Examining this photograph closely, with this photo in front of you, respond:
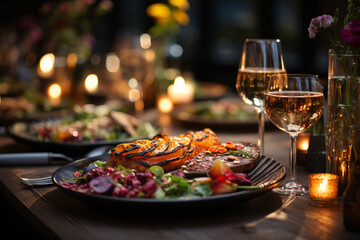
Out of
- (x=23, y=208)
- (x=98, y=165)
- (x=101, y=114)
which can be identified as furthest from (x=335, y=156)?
(x=101, y=114)

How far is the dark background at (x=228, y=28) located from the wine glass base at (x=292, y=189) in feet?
8.53

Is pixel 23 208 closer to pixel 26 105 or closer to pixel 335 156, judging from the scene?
pixel 335 156

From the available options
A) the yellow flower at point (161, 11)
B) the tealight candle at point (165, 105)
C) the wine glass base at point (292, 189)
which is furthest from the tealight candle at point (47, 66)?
the wine glass base at point (292, 189)

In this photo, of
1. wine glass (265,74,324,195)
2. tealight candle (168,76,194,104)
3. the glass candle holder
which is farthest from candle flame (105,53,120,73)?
the glass candle holder

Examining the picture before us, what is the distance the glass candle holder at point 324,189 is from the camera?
1.33m

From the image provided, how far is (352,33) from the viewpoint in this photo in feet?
4.21

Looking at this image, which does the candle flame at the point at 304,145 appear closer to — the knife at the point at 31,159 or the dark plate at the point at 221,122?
the dark plate at the point at 221,122

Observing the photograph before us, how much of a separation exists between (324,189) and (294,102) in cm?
26

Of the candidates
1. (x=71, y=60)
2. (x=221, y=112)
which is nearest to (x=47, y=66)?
(x=71, y=60)

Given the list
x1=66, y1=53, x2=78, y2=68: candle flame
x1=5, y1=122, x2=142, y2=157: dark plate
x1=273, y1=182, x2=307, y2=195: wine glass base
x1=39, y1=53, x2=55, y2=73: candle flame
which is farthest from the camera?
x1=39, y1=53, x2=55, y2=73: candle flame

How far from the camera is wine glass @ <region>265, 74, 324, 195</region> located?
1.40 meters

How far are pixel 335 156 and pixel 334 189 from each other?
110mm

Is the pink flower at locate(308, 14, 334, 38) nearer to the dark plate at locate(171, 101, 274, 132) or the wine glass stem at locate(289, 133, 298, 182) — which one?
the wine glass stem at locate(289, 133, 298, 182)

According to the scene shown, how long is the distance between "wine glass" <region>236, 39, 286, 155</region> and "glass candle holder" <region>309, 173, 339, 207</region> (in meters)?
0.45
